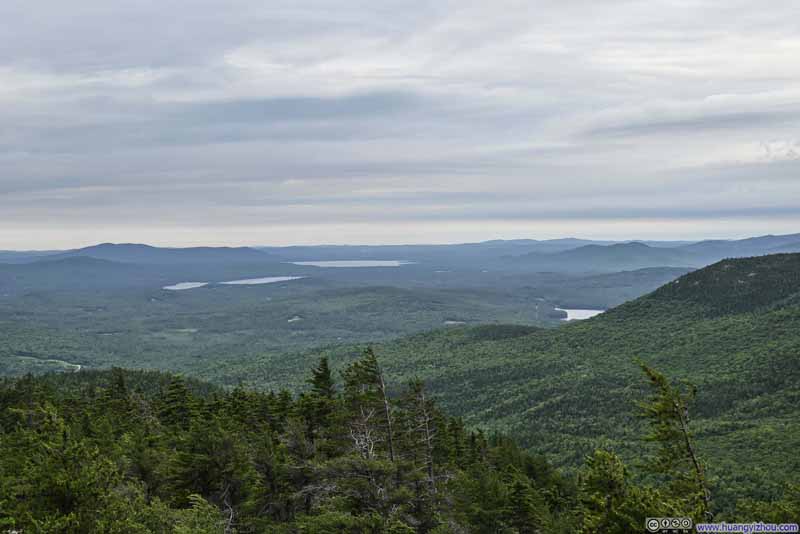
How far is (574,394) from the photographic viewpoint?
454 ft

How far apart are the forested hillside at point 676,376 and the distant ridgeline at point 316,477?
4270 centimetres

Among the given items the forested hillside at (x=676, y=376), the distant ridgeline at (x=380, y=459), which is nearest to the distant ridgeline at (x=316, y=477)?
the distant ridgeline at (x=380, y=459)

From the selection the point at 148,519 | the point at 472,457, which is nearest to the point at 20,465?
the point at 148,519

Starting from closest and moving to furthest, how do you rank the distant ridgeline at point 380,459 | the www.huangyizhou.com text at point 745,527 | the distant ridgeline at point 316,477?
the www.huangyizhou.com text at point 745,527 → the distant ridgeline at point 316,477 → the distant ridgeline at point 380,459

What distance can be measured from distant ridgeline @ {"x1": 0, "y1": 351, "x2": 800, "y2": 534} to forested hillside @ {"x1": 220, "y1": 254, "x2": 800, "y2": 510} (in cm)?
4270

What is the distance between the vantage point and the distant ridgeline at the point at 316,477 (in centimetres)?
1941

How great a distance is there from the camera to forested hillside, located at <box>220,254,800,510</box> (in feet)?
291


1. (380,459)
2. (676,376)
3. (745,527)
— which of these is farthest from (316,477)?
(676,376)

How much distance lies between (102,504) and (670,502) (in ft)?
57.2

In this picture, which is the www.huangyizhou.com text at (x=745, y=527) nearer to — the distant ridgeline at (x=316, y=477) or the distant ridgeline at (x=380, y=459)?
the distant ridgeline at (x=316, y=477)

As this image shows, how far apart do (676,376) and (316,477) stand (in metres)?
129

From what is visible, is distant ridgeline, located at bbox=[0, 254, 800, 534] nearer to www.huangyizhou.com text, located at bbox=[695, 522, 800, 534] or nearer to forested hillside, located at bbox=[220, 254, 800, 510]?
forested hillside, located at bbox=[220, 254, 800, 510]

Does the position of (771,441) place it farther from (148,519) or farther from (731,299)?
(731,299)

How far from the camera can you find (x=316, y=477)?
28078 mm
